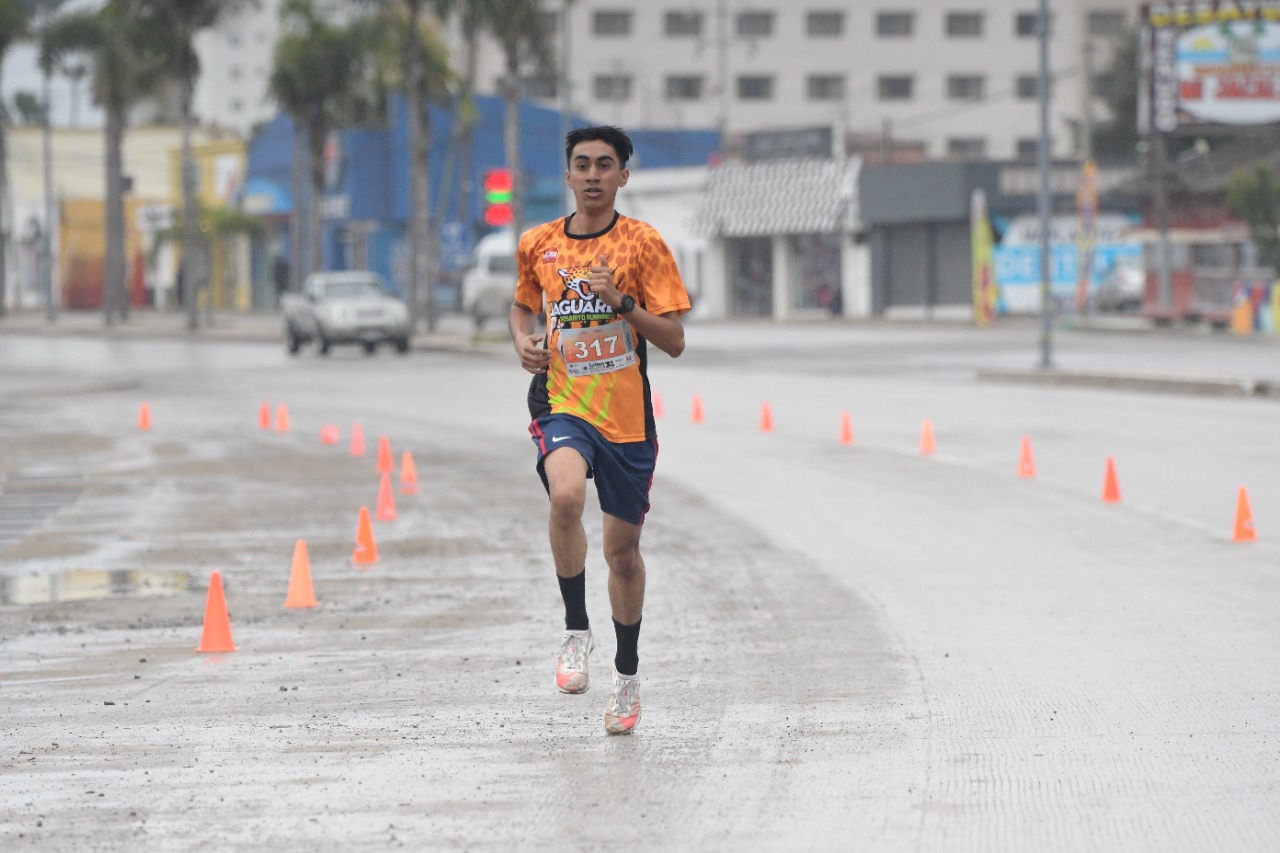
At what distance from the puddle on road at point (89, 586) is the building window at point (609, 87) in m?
93.4

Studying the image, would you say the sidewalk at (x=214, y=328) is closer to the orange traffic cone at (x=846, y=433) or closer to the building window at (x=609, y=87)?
the orange traffic cone at (x=846, y=433)

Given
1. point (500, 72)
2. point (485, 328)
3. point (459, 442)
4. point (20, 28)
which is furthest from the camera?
point (500, 72)

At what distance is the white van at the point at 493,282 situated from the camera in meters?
51.7

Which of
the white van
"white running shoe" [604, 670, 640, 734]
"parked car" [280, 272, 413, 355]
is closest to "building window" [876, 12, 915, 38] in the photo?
the white van

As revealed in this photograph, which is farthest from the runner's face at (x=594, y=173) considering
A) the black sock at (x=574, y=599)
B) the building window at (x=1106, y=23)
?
the building window at (x=1106, y=23)

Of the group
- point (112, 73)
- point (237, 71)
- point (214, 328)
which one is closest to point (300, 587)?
point (214, 328)

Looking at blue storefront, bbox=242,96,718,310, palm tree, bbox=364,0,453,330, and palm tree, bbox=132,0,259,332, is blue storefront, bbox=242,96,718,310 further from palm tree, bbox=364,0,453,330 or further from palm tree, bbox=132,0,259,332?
palm tree, bbox=364,0,453,330

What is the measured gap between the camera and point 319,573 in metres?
11.7

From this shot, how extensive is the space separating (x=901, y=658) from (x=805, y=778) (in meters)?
2.42

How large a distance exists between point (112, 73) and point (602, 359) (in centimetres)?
6108

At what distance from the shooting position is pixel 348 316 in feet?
137

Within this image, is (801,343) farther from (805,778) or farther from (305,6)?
(805,778)

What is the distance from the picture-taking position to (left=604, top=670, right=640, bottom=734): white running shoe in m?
6.79

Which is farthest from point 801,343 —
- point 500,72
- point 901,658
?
point 500,72
